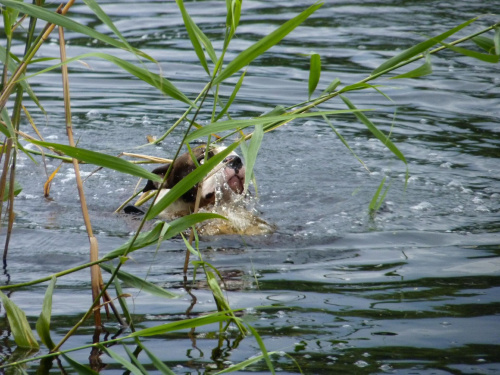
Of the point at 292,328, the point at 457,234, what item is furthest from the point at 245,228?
the point at 292,328

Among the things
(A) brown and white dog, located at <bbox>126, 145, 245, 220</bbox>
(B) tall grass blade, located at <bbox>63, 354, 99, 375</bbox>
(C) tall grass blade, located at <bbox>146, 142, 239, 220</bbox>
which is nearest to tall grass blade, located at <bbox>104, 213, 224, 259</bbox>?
(C) tall grass blade, located at <bbox>146, 142, 239, 220</bbox>

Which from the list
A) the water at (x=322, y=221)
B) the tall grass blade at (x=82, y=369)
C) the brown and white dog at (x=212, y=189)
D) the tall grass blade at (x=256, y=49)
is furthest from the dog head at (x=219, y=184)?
the tall grass blade at (x=82, y=369)

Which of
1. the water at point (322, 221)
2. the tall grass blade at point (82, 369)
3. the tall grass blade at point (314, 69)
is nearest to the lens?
the tall grass blade at point (82, 369)

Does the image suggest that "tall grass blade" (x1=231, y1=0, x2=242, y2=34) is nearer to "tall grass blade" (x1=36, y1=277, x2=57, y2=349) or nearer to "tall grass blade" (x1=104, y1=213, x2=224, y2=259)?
"tall grass blade" (x1=104, y1=213, x2=224, y2=259)

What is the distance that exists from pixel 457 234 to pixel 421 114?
2725 mm

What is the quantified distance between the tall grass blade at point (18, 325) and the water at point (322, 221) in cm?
9

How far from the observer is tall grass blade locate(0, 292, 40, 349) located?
2.52 m

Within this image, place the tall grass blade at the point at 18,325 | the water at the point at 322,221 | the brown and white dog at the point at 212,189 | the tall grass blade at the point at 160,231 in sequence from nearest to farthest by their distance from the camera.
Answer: the tall grass blade at the point at 160,231 → the tall grass blade at the point at 18,325 → the water at the point at 322,221 → the brown and white dog at the point at 212,189

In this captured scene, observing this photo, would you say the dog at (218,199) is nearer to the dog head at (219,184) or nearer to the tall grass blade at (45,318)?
the dog head at (219,184)

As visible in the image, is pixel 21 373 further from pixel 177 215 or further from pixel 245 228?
pixel 177 215

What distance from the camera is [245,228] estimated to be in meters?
4.31

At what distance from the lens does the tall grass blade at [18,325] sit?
2521 millimetres

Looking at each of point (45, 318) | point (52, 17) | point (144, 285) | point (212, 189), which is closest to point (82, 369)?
point (45, 318)

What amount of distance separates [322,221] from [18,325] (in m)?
2.30
